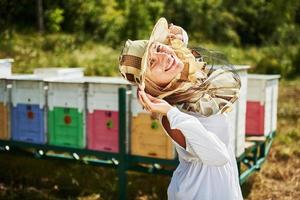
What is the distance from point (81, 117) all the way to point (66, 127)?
156 mm

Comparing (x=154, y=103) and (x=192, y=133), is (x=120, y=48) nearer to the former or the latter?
(x=154, y=103)

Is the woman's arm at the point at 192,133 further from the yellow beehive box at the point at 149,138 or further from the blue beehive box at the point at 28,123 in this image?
the blue beehive box at the point at 28,123

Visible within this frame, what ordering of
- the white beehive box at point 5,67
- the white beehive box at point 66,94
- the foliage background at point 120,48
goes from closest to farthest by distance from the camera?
1. the white beehive box at point 66,94
2. the white beehive box at point 5,67
3. the foliage background at point 120,48

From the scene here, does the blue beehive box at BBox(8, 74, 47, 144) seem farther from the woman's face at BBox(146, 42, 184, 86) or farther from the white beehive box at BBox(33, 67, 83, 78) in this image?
the woman's face at BBox(146, 42, 184, 86)

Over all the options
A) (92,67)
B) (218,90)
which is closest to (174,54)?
(218,90)

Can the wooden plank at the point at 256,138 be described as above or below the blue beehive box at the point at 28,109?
below

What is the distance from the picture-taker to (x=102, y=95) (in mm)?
3523

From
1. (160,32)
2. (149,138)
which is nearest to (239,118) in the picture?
(149,138)

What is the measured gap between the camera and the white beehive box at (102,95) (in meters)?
3.48

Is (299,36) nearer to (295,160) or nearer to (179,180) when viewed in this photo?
(295,160)

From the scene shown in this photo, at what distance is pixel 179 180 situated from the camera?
150 cm

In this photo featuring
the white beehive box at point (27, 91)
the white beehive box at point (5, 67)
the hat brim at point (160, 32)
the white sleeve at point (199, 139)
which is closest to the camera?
the white sleeve at point (199, 139)

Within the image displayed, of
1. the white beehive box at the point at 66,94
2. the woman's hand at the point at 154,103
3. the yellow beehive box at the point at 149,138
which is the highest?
the woman's hand at the point at 154,103

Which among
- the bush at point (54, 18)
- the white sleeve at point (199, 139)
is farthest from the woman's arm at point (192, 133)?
the bush at point (54, 18)
